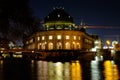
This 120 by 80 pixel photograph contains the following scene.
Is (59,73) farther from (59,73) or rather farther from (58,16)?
(58,16)

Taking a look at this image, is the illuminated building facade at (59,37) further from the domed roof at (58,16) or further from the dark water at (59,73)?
the dark water at (59,73)

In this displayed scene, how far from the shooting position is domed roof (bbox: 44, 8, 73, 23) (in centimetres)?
18938

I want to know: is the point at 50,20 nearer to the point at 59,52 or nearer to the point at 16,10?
the point at 59,52

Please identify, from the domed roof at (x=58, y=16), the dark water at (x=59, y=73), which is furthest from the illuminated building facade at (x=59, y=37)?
the dark water at (x=59, y=73)

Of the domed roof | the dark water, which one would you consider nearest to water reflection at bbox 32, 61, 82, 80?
the dark water

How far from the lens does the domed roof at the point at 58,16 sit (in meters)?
189

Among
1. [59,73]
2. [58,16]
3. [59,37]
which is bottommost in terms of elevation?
[59,73]

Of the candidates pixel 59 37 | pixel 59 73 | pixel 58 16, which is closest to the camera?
pixel 59 73

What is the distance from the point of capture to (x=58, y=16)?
189 metres

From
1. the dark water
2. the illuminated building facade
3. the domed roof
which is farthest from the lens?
the domed roof

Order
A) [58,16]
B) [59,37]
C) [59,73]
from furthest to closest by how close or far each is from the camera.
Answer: [58,16] < [59,37] < [59,73]

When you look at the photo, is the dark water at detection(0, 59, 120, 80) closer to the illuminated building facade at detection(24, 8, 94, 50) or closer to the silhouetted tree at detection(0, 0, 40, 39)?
the silhouetted tree at detection(0, 0, 40, 39)

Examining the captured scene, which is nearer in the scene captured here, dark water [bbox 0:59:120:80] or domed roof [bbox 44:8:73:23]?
dark water [bbox 0:59:120:80]

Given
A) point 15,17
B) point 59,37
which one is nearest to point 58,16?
point 59,37
